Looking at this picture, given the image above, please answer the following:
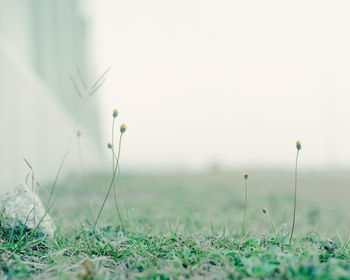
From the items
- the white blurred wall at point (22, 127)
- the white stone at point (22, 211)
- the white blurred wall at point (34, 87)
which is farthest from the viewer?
the white blurred wall at point (34, 87)

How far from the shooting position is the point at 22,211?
133cm

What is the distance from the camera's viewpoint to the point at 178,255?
1.11 metres

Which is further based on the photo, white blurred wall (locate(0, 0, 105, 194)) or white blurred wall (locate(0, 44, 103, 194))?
white blurred wall (locate(0, 0, 105, 194))

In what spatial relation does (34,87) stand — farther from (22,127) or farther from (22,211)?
(22,211)

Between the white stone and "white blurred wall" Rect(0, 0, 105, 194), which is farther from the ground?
"white blurred wall" Rect(0, 0, 105, 194)

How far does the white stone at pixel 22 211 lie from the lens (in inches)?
50.8

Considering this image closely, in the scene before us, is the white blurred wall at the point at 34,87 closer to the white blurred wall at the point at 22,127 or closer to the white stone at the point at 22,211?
the white blurred wall at the point at 22,127

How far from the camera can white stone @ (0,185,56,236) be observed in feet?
4.23

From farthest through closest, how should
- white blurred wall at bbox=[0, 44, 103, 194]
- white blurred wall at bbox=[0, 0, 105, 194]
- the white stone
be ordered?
white blurred wall at bbox=[0, 0, 105, 194], white blurred wall at bbox=[0, 44, 103, 194], the white stone

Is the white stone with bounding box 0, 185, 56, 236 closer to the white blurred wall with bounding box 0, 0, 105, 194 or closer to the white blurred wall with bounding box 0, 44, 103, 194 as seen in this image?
the white blurred wall with bounding box 0, 0, 105, 194

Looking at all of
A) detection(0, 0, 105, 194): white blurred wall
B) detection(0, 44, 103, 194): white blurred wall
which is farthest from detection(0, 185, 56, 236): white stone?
detection(0, 44, 103, 194): white blurred wall

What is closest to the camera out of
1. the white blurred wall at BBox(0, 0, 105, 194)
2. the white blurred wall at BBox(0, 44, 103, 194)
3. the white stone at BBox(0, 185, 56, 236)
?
the white stone at BBox(0, 185, 56, 236)

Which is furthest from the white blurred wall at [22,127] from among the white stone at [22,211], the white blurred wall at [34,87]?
the white stone at [22,211]

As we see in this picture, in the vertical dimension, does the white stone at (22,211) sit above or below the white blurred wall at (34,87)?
below
